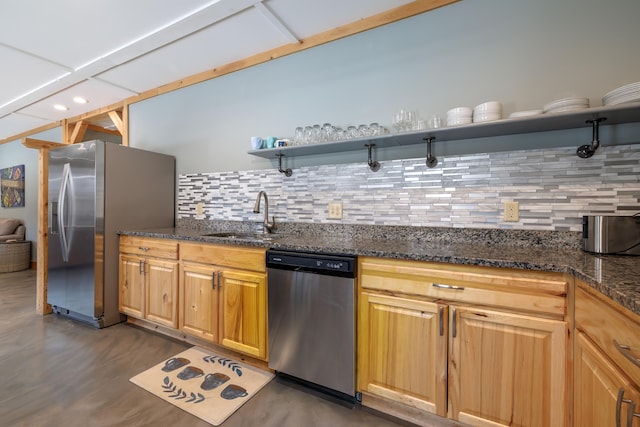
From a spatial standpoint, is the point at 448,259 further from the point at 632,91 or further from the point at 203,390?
the point at 203,390

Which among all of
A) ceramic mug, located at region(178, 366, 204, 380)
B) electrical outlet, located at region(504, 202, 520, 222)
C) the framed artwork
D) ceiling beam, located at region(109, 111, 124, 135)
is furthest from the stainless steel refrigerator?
the framed artwork

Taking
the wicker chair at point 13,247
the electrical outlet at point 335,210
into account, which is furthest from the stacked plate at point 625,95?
the wicker chair at point 13,247

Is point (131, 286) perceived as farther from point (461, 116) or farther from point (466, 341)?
point (461, 116)

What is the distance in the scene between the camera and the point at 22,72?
294 cm

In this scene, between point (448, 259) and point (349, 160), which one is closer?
point (448, 259)

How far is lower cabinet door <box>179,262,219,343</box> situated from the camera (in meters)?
2.06

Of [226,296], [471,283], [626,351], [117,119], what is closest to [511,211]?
[471,283]

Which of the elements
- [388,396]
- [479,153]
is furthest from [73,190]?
[479,153]

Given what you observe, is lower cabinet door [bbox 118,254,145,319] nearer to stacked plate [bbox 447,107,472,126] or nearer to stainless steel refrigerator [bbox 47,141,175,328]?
stainless steel refrigerator [bbox 47,141,175,328]

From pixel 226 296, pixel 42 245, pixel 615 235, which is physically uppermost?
pixel 615 235

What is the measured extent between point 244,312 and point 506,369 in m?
1.49

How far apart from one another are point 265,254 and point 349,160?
0.97m

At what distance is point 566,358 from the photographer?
1136mm

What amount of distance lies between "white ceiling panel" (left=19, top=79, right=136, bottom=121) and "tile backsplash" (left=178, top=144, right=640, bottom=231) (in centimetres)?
227
